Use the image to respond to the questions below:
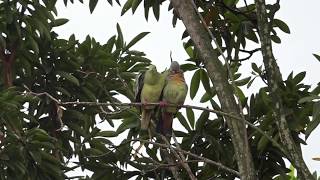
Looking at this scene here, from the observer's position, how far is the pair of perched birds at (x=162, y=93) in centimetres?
409

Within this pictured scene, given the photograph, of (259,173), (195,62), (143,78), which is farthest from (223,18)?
(259,173)

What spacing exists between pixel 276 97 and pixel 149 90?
1.56m

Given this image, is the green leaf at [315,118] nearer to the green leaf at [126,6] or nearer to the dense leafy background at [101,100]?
the dense leafy background at [101,100]

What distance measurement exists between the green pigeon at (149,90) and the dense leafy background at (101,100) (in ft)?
0.51

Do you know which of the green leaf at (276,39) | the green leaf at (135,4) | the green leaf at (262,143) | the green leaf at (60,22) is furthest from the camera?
the green leaf at (60,22)

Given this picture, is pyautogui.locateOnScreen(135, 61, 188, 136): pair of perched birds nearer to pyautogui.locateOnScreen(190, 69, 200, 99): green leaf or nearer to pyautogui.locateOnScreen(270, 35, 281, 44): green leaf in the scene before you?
pyautogui.locateOnScreen(190, 69, 200, 99): green leaf

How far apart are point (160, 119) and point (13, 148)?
0.95 meters

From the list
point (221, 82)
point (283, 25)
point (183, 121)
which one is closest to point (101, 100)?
point (183, 121)

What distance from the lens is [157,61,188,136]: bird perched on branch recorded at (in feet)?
13.4

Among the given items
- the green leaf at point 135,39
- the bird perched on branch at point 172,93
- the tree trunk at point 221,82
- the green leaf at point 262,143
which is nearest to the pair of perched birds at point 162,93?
the bird perched on branch at point 172,93

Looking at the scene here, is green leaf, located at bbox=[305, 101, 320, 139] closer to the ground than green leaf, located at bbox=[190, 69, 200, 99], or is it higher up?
closer to the ground

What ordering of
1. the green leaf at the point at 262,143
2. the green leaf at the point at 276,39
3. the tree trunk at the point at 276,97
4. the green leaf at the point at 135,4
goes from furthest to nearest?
the green leaf at the point at 135,4 → the green leaf at the point at 276,39 → the green leaf at the point at 262,143 → the tree trunk at the point at 276,97

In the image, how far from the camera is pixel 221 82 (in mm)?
2959

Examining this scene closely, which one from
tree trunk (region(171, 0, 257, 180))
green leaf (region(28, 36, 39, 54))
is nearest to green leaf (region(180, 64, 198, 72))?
tree trunk (region(171, 0, 257, 180))
